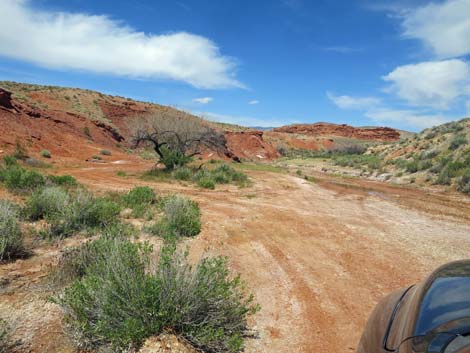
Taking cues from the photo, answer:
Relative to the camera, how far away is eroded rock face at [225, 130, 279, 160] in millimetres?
53763

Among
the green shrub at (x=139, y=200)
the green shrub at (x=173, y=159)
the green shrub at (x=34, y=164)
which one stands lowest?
the green shrub at (x=34, y=164)

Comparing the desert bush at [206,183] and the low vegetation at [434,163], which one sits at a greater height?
the low vegetation at [434,163]

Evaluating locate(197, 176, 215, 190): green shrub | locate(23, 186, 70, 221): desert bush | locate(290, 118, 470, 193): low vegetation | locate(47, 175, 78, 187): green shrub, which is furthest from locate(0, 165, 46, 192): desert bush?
locate(290, 118, 470, 193): low vegetation

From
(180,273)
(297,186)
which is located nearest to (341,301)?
(180,273)

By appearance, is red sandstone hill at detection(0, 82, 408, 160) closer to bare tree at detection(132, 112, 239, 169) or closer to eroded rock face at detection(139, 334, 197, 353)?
bare tree at detection(132, 112, 239, 169)

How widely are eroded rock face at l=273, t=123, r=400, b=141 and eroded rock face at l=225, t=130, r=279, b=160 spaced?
5357 cm

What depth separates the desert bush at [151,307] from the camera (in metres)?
3.34

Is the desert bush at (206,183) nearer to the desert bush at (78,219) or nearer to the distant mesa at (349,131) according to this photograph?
the desert bush at (78,219)

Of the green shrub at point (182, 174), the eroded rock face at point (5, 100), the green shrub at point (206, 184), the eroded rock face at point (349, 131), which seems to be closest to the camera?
the green shrub at point (206, 184)

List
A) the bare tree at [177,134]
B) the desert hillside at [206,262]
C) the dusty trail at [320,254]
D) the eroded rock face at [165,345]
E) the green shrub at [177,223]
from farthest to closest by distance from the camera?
the bare tree at [177,134] → the green shrub at [177,223] → the dusty trail at [320,254] → the desert hillside at [206,262] → the eroded rock face at [165,345]

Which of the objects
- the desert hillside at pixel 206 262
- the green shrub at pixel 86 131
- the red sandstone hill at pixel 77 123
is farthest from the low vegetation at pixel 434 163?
the green shrub at pixel 86 131

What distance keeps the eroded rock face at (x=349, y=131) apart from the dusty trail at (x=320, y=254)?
3903 inches

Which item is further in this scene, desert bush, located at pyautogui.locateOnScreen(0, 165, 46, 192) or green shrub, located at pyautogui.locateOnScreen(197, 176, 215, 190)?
green shrub, located at pyautogui.locateOnScreen(197, 176, 215, 190)

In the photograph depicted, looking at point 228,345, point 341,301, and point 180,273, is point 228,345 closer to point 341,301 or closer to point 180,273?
point 180,273
